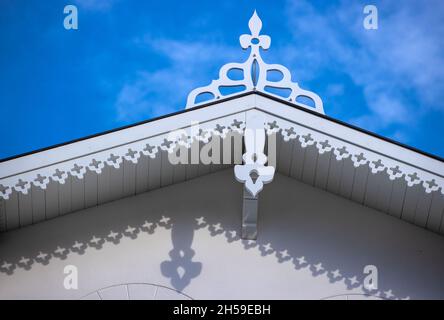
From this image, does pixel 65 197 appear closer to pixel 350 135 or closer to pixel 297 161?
pixel 297 161

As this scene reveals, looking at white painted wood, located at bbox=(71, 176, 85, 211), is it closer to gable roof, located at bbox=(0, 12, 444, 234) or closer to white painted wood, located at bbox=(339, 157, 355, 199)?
gable roof, located at bbox=(0, 12, 444, 234)

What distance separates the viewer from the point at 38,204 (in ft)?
27.0

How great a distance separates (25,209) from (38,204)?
0.14m

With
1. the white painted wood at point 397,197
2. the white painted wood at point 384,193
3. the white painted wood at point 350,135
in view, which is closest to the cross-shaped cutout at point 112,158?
the white painted wood at point 350,135

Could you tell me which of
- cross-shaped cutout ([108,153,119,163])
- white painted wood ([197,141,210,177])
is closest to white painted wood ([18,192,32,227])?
cross-shaped cutout ([108,153,119,163])

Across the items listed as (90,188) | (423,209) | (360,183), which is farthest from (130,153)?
(423,209)

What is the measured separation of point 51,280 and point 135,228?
995mm

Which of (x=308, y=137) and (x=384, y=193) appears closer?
(x=308, y=137)

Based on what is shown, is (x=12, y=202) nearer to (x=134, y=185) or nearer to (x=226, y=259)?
(x=134, y=185)

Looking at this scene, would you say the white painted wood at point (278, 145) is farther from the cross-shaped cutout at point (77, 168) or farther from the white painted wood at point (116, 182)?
the cross-shaped cutout at point (77, 168)

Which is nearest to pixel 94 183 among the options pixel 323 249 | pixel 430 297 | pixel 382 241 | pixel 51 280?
pixel 51 280

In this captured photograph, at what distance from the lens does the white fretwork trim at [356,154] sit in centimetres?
767

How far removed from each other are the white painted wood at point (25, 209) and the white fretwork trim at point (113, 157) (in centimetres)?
31

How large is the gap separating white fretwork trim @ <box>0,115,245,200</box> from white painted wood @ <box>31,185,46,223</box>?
0.21 meters
